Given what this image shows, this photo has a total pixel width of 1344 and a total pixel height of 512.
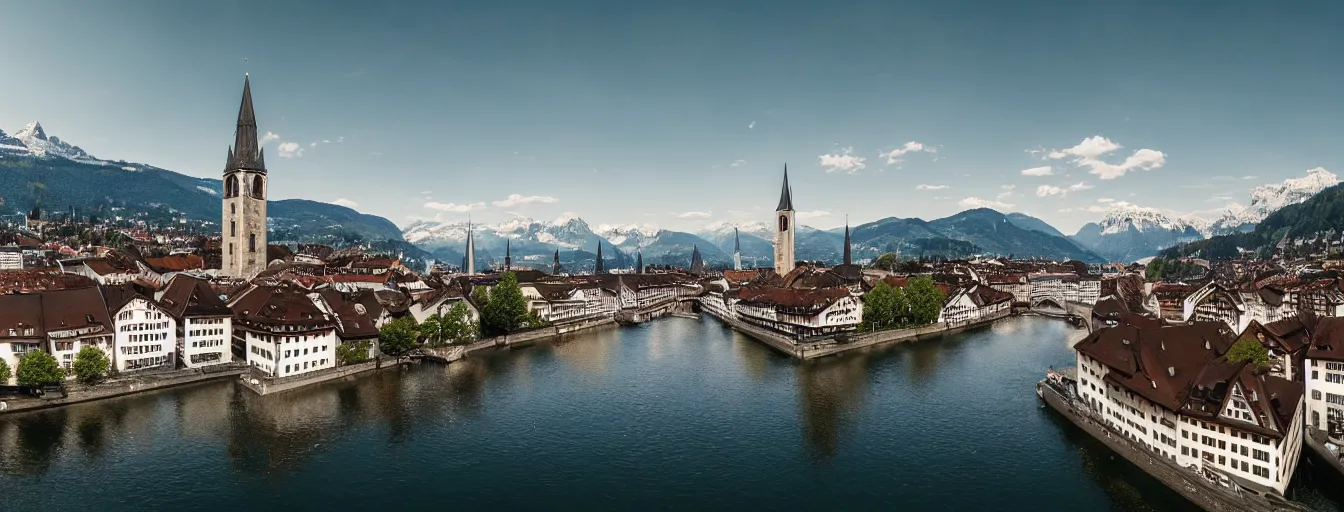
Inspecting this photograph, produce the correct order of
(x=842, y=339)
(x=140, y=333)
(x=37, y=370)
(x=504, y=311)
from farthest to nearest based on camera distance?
(x=504, y=311), (x=842, y=339), (x=140, y=333), (x=37, y=370)

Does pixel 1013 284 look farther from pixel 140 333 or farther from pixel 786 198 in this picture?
pixel 140 333

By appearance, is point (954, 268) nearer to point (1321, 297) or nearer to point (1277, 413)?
point (1321, 297)

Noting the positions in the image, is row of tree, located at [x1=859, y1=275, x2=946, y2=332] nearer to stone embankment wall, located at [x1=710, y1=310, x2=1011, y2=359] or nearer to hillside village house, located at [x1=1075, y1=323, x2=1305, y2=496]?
stone embankment wall, located at [x1=710, y1=310, x2=1011, y2=359]

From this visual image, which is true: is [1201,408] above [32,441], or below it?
above

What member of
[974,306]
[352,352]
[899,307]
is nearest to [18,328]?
[352,352]

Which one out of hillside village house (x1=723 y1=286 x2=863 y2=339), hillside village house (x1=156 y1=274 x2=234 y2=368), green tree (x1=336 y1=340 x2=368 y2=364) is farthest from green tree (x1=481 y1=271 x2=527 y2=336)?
hillside village house (x1=723 y1=286 x2=863 y2=339)

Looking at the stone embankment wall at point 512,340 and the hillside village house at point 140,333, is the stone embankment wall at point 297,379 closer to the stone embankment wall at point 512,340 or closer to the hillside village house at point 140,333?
the stone embankment wall at point 512,340

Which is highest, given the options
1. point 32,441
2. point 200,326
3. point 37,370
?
point 200,326
